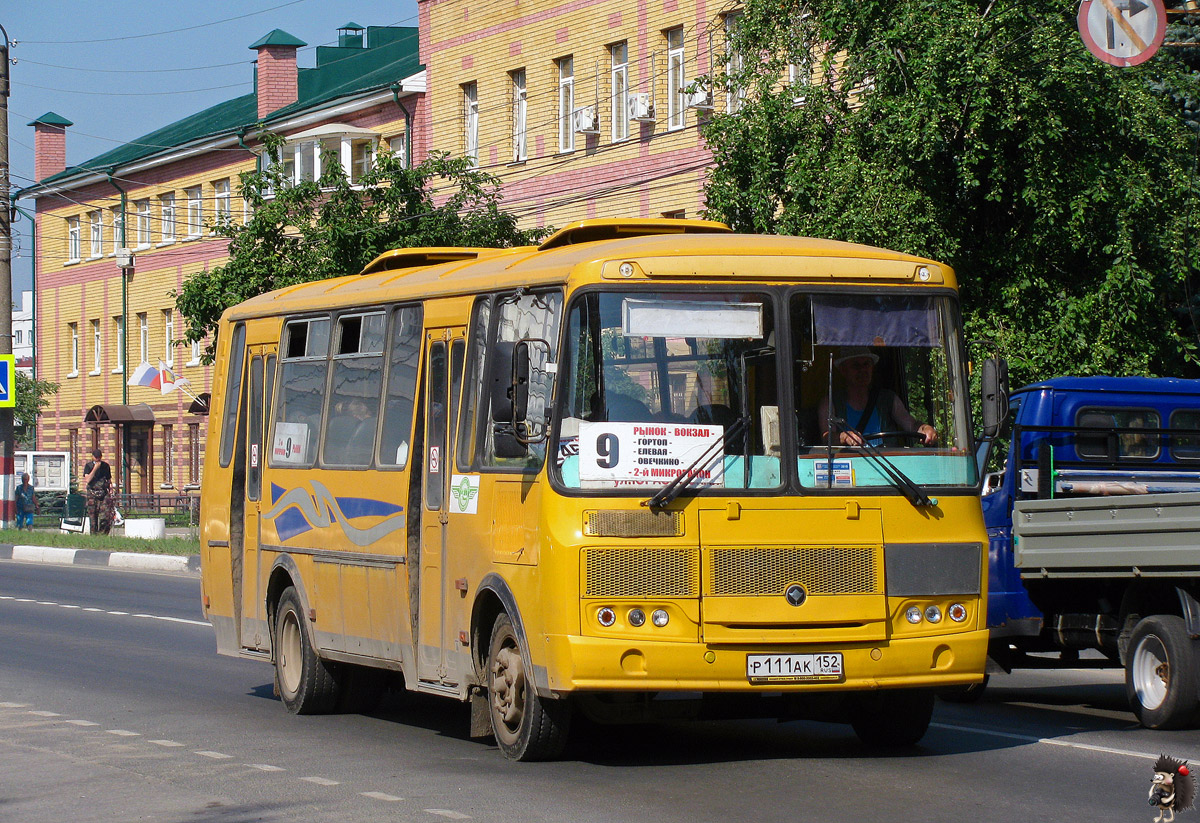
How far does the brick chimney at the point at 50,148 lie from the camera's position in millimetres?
63500

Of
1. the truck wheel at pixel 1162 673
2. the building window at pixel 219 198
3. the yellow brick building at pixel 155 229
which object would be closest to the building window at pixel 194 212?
the yellow brick building at pixel 155 229

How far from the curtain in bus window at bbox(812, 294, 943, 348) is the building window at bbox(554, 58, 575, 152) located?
29.2 meters

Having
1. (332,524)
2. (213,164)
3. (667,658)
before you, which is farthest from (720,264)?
(213,164)

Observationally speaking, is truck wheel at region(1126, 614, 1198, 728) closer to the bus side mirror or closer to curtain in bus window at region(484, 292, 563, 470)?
the bus side mirror

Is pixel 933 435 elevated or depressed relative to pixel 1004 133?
depressed

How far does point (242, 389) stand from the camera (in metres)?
13.4

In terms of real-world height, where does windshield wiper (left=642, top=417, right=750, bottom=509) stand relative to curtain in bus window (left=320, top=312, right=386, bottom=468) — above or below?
below

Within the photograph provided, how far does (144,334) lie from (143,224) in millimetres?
3288

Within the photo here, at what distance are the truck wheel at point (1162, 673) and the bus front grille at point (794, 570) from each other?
2556 mm

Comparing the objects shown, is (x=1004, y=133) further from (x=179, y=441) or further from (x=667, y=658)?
(x=179, y=441)

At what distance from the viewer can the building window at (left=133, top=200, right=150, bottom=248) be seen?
186 feet

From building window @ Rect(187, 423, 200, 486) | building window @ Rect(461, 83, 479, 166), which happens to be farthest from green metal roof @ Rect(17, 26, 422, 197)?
building window @ Rect(187, 423, 200, 486)

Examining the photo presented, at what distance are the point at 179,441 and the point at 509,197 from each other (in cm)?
1685

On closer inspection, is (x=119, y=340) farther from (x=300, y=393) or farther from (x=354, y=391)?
(x=354, y=391)
